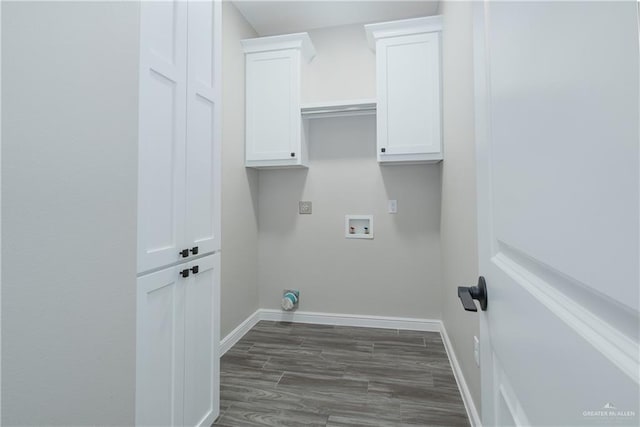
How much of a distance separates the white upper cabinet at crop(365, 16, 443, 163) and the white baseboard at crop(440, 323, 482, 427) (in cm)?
144

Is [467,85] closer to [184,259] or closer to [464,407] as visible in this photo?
[184,259]

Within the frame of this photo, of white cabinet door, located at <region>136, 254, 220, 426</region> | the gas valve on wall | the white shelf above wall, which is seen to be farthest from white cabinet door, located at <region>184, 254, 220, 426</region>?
the white shelf above wall

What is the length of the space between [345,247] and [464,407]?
1.53 metres

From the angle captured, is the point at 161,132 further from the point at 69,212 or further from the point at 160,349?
the point at 160,349

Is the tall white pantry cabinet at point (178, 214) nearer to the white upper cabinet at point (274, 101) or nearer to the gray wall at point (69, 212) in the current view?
the gray wall at point (69, 212)

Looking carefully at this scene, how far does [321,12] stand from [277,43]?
49 cm

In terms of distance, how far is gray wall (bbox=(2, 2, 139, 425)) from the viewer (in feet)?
2.18

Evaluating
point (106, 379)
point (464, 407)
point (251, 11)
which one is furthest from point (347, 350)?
point (251, 11)

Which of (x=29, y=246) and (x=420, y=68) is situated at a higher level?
(x=420, y=68)

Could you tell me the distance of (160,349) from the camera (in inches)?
44.0

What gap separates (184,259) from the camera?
1.26 metres

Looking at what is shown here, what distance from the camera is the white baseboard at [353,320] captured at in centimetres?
268

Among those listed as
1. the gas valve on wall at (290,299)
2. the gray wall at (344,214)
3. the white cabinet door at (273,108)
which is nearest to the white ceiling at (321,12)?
the gray wall at (344,214)

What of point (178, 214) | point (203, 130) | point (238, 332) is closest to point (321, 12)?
point (203, 130)
